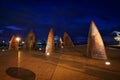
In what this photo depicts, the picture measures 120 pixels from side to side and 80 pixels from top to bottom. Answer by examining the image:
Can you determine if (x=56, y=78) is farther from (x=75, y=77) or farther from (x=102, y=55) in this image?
(x=102, y=55)

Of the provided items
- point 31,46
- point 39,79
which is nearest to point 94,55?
point 39,79

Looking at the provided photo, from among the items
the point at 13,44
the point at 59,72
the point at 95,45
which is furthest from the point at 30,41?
the point at 59,72

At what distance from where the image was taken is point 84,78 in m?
7.98

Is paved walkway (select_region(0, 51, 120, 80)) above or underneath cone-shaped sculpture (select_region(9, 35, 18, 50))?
underneath

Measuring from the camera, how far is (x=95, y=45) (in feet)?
52.6

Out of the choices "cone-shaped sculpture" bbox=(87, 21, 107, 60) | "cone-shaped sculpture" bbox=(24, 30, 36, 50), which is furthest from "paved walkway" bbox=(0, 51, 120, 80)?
"cone-shaped sculpture" bbox=(24, 30, 36, 50)

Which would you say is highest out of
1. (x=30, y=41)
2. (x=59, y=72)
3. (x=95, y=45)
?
(x=30, y=41)

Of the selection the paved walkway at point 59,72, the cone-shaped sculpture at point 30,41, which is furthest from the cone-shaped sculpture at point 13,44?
the paved walkway at point 59,72

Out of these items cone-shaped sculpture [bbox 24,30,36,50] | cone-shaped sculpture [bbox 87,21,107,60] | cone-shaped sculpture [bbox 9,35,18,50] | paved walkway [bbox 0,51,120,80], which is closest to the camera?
paved walkway [bbox 0,51,120,80]

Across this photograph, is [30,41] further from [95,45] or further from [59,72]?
[59,72]

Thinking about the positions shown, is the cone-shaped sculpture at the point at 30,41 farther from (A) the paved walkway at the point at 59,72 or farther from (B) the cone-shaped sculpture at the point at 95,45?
(A) the paved walkway at the point at 59,72

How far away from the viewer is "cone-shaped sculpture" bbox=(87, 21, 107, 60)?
15.7 meters

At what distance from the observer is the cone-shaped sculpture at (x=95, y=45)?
15.7 m

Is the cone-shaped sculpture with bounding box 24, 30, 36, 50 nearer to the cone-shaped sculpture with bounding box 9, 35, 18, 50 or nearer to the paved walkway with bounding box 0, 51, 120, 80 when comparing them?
the cone-shaped sculpture with bounding box 9, 35, 18, 50
